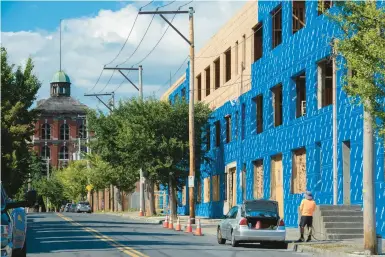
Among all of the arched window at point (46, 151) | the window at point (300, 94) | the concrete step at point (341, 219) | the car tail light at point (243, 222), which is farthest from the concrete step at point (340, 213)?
the arched window at point (46, 151)

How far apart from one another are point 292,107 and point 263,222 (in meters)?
14.0

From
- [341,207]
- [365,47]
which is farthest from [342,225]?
[365,47]

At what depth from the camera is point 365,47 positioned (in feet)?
62.5

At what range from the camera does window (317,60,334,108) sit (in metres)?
37.6

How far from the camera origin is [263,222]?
2806 cm

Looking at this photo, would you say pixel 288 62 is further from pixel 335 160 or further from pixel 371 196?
pixel 371 196

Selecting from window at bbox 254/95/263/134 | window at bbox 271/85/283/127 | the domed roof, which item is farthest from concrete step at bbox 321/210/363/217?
the domed roof

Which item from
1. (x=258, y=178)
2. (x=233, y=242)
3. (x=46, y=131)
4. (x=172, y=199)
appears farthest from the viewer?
(x=46, y=131)

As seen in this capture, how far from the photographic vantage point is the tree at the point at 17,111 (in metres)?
47.7

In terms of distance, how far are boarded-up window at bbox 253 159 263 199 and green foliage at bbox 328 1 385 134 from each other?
2723cm

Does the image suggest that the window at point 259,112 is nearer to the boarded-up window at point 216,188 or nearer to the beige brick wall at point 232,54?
the beige brick wall at point 232,54

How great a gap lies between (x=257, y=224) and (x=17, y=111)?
24330mm

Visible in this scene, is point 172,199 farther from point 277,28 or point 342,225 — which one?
point 342,225

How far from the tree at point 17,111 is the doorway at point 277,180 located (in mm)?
13141
